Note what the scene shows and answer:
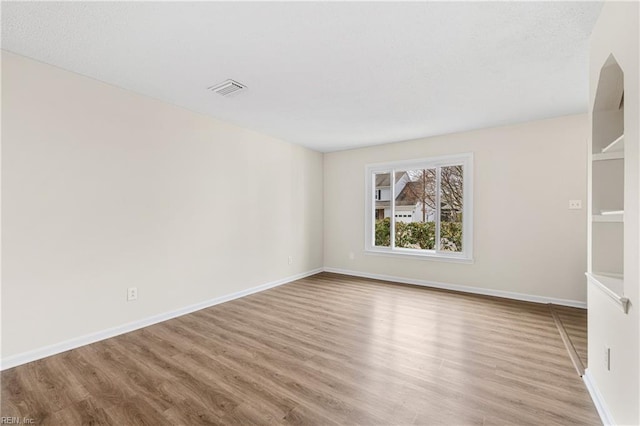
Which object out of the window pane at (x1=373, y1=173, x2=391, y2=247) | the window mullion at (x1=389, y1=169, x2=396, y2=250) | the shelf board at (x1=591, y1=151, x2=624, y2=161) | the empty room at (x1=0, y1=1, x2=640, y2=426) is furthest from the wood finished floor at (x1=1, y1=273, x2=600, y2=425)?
the window pane at (x1=373, y1=173, x2=391, y2=247)

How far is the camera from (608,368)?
Result: 163 centimetres

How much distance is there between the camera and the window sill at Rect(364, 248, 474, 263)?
14.3 feet

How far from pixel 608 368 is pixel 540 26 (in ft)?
7.03

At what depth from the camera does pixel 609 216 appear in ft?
5.84

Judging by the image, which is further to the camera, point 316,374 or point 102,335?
point 102,335

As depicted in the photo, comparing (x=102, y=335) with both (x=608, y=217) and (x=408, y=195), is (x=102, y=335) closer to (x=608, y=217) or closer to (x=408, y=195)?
(x=608, y=217)

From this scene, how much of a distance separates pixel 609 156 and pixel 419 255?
3052mm

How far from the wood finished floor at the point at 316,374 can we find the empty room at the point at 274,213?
0.02 metres

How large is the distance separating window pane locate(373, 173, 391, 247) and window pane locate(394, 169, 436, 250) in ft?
0.57

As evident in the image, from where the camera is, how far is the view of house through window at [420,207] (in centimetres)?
448

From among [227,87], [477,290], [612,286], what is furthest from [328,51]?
[477,290]

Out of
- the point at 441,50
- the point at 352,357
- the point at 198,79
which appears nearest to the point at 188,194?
the point at 198,79

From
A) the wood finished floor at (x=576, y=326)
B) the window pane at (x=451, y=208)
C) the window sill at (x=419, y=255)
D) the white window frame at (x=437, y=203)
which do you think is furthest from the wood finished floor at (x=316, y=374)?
the window pane at (x=451, y=208)

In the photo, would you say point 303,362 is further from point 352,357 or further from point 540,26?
point 540,26
